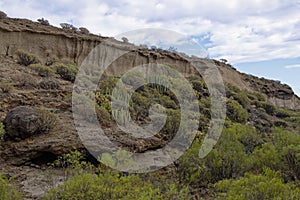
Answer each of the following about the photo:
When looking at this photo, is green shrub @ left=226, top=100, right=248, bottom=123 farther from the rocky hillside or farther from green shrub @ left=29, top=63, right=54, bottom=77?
green shrub @ left=29, top=63, right=54, bottom=77

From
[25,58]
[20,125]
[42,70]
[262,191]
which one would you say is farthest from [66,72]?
[262,191]

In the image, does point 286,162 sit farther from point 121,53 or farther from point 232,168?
point 121,53

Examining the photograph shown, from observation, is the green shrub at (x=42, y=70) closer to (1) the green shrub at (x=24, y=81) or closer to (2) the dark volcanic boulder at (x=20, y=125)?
(1) the green shrub at (x=24, y=81)

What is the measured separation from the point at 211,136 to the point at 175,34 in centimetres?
607

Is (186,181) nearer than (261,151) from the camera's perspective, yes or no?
Yes

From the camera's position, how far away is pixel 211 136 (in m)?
10.6

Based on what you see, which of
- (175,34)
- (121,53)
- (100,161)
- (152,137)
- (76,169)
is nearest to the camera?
(76,169)

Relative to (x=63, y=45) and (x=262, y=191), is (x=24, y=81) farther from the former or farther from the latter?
(x=63, y=45)

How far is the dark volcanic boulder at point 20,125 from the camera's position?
8.12 metres

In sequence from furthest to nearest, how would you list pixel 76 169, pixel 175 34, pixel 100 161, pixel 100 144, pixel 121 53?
1. pixel 121 53
2. pixel 175 34
3. pixel 100 144
4. pixel 100 161
5. pixel 76 169

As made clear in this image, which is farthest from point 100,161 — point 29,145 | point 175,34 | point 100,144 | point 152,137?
point 175,34

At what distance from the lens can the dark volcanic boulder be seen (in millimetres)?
8125

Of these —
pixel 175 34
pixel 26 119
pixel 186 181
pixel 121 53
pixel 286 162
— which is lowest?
pixel 186 181

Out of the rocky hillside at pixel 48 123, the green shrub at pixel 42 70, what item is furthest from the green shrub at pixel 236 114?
the green shrub at pixel 42 70
